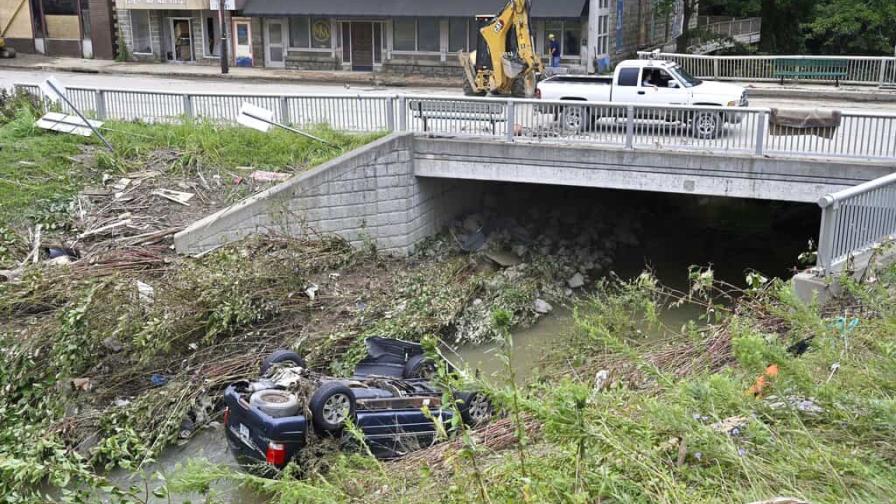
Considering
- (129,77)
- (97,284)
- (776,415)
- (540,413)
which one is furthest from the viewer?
(129,77)

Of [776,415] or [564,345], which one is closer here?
[776,415]

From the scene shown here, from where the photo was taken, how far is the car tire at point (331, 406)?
31.0ft

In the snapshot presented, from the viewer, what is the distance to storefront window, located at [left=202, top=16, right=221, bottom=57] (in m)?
35.4

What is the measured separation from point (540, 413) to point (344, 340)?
27.9ft

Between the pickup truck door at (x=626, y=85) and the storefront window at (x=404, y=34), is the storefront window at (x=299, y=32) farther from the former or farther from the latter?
the pickup truck door at (x=626, y=85)

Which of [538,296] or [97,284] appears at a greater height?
[97,284]

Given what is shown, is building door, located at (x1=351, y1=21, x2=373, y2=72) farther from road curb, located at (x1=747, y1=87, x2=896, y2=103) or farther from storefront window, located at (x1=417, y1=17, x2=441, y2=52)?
road curb, located at (x1=747, y1=87, x2=896, y2=103)

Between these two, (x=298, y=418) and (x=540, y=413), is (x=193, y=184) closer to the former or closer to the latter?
(x=298, y=418)

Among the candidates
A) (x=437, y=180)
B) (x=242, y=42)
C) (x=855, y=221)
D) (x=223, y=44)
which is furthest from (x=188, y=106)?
(x=242, y=42)

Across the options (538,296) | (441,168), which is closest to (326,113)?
(441,168)

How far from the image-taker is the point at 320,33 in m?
33.7

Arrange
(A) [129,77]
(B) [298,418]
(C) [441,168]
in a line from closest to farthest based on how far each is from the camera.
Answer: (B) [298,418] → (C) [441,168] → (A) [129,77]

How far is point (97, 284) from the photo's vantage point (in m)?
12.7

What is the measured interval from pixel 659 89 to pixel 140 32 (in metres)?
25.4
